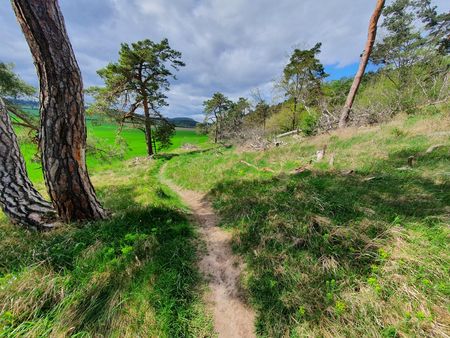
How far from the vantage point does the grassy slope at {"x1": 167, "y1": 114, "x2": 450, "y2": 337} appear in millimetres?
1982

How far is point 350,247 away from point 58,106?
194 inches

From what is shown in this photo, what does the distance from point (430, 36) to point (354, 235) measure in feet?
88.1

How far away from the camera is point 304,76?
21172mm

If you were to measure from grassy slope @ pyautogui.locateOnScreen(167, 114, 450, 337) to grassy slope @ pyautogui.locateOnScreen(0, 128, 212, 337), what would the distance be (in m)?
1.01

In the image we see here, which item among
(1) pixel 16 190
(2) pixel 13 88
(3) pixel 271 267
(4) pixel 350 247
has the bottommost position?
(3) pixel 271 267

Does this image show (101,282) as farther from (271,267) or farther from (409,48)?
(409,48)

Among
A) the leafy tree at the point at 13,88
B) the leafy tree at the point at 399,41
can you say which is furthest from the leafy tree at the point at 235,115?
the leafy tree at the point at 13,88

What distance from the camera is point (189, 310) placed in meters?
2.37

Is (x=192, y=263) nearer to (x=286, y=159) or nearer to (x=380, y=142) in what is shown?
(x=286, y=159)

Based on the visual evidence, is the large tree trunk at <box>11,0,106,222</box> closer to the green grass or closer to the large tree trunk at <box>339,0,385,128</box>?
the green grass

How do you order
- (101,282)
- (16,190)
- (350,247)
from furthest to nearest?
1. (16,190)
2. (350,247)
3. (101,282)

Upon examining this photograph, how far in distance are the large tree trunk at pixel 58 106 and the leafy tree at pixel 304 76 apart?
69.1ft

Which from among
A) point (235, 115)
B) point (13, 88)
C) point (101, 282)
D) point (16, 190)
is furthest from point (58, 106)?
point (235, 115)

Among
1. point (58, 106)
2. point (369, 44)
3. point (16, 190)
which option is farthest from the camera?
point (369, 44)
